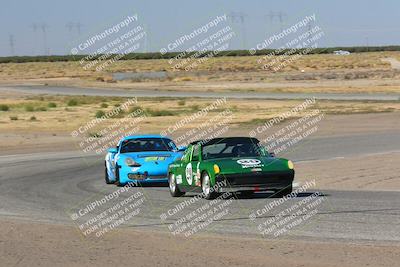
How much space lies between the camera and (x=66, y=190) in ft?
68.4

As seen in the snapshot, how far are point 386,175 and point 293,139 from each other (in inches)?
638

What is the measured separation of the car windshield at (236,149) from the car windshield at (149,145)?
14.7ft

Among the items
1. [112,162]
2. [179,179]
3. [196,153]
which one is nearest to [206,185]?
[196,153]

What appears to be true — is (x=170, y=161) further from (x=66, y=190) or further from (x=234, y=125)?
(x=234, y=125)

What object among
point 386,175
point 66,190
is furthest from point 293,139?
point 66,190

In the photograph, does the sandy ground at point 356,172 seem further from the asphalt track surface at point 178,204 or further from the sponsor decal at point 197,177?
the sponsor decal at point 197,177

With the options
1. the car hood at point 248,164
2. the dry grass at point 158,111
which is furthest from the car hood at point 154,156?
the dry grass at point 158,111

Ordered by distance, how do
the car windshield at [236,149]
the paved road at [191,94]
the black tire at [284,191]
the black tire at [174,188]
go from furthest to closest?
the paved road at [191,94] < the black tire at [174,188] < the car windshield at [236,149] < the black tire at [284,191]

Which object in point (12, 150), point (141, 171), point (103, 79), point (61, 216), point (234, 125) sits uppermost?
point (61, 216)

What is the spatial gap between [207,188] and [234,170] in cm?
65

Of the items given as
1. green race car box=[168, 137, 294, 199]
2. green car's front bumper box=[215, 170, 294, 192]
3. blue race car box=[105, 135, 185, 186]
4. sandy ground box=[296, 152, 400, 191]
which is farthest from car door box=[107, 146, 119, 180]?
green car's front bumper box=[215, 170, 294, 192]

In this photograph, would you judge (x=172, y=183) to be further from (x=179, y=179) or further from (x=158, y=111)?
(x=158, y=111)

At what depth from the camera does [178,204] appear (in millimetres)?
16734

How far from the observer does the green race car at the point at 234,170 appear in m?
16.6
